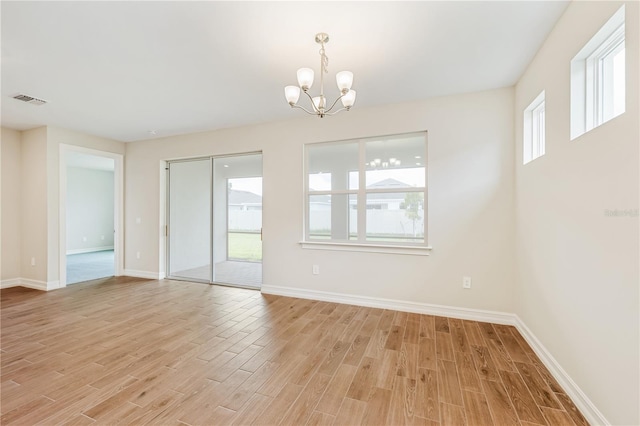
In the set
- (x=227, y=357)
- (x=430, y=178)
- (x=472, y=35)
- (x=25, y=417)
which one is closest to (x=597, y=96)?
(x=472, y=35)

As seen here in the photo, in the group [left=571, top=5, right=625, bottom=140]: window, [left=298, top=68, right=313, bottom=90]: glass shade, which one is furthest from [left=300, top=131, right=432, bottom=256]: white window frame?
[left=298, top=68, right=313, bottom=90]: glass shade

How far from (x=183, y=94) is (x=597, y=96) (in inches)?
155

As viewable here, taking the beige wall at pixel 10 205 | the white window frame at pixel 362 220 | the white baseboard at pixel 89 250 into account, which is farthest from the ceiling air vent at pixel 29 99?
the white baseboard at pixel 89 250

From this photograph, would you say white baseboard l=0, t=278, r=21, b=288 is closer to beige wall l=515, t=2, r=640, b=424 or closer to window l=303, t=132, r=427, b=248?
window l=303, t=132, r=427, b=248

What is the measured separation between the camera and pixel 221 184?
500cm

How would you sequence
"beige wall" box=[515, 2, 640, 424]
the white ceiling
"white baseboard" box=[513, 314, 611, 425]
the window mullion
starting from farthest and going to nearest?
the window mullion, the white ceiling, "white baseboard" box=[513, 314, 611, 425], "beige wall" box=[515, 2, 640, 424]

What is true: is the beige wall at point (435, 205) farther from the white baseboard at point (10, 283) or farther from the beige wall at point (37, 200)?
the white baseboard at point (10, 283)

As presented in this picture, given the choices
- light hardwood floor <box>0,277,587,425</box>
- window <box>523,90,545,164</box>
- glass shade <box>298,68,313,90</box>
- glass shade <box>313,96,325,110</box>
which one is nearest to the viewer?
light hardwood floor <box>0,277,587,425</box>

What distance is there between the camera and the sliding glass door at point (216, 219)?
4797 mm

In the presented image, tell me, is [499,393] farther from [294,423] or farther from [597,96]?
[597,96]

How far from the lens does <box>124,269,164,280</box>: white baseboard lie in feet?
17.4

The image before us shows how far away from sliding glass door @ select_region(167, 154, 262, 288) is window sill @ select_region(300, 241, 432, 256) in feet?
3.52

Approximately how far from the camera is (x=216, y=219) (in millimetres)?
5023

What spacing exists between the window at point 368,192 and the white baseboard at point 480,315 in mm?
770
